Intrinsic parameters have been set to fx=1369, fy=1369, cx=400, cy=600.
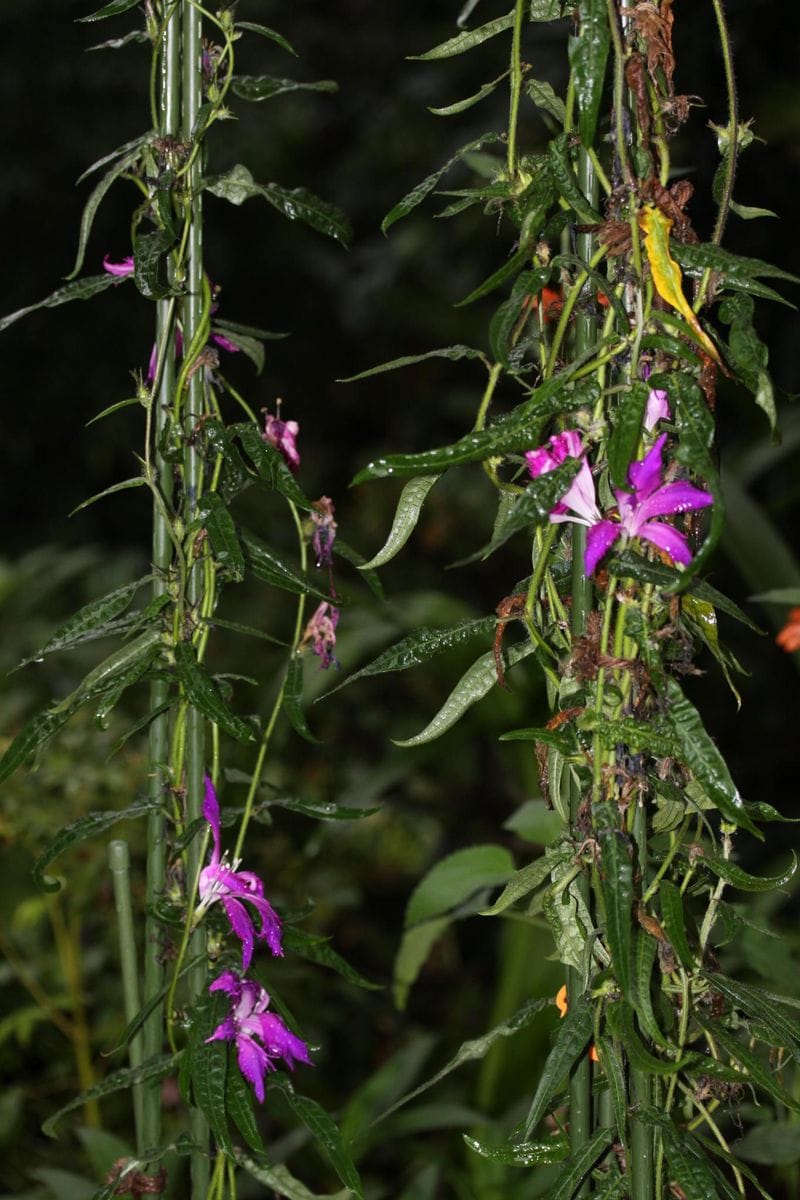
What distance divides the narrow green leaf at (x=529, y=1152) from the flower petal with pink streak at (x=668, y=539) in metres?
0.23

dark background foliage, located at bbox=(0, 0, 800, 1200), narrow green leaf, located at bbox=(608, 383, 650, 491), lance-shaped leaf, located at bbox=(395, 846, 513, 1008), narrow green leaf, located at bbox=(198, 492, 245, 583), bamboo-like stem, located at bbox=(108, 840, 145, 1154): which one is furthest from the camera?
dark background foliage, located at bbox=(0, 0, 800, 1200)

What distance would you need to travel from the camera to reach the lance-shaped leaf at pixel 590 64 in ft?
1.43

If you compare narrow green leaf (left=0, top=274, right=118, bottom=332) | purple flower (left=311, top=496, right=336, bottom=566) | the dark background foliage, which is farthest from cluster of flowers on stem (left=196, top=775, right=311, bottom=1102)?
the dark background foliage

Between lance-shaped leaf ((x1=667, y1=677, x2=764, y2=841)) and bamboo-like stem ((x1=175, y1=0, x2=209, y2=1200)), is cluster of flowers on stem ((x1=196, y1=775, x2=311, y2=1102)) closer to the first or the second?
bamboo-like stem ((x1=175, y1=0, x2=209, y2=1200))

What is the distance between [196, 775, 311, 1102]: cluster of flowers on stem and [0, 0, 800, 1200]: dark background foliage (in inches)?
25.7

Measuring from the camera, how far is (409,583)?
2.42 m

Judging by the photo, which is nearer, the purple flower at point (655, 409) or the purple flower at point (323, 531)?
the purple flower at point (655, 409)

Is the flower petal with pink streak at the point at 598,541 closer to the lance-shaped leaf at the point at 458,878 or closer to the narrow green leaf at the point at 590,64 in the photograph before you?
the narrow green leaf at the point at 590,64

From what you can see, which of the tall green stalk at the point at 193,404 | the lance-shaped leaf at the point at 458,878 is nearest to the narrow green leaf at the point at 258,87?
the tall green stalk at the point at 193,404

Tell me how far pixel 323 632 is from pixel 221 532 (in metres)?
0.09

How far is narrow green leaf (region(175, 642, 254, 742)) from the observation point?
55 centimetres

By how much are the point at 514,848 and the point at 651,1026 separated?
1353 millimetres

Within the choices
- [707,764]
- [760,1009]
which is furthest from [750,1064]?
[707,764]

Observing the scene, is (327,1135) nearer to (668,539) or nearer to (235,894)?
(235,894)
